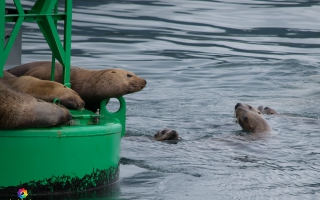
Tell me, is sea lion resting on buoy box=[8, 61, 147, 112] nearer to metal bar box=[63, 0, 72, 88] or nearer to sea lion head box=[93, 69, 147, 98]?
sea lion head box=[93, 69, 147, 98]

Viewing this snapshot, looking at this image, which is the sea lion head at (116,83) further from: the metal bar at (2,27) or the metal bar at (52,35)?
the metal bar at (2,27)

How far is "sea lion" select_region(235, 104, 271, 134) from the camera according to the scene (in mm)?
9703

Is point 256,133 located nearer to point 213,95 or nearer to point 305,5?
point 213,95

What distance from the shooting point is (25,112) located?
18.0 ft

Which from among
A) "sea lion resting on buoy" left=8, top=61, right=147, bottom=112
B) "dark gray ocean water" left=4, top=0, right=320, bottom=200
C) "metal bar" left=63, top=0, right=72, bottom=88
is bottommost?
"dark gray ocean water" left=4, top=0, right=320, bottom=200

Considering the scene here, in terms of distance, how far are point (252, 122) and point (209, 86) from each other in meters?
3.45

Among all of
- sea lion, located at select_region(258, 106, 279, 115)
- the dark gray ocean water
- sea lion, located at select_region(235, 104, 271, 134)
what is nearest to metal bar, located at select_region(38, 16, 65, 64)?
the dark gray ocean water

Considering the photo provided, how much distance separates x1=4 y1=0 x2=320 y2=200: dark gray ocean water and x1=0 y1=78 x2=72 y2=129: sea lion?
0.69 metres

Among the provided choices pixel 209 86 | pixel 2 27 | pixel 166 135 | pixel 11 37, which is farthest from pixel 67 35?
pixel 209 86

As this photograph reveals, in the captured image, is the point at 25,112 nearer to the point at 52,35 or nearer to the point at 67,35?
the point at 52,35

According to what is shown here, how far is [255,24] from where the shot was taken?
68.0 feet

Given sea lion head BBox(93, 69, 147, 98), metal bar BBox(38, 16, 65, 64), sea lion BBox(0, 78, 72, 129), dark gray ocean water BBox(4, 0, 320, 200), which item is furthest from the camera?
dark gray ocean water BBox(4, 0, 320, 200)

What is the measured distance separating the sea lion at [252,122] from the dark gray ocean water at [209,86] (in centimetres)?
13

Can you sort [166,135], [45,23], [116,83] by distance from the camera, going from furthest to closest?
1. [166,135]
2. [116,83]
3. [45,23]
